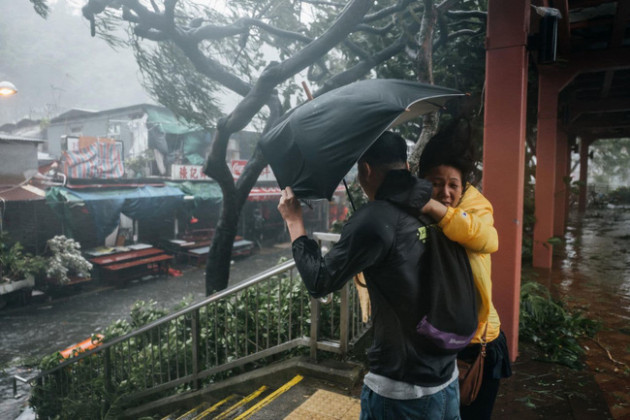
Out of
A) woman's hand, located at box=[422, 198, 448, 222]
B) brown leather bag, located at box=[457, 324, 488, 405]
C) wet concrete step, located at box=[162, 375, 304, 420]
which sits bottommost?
wet concrete step, located at box=[162, 375, 304, 420]

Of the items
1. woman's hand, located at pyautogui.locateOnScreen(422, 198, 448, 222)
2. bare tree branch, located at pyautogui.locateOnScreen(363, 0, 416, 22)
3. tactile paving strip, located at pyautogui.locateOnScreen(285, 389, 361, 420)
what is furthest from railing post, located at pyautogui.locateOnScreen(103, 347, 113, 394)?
bare tree branch, located at pyautogui.locateOnScreen(363, 0, 416, 22)

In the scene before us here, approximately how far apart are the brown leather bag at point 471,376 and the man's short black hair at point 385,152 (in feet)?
2.82

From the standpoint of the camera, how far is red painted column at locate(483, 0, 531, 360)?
3.33 metres

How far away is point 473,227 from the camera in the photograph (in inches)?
57.2

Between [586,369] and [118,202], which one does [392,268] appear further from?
[118,202]

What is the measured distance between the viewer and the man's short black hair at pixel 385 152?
149 centimetres

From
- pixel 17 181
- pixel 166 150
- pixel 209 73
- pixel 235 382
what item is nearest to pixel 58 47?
pixel 166 150

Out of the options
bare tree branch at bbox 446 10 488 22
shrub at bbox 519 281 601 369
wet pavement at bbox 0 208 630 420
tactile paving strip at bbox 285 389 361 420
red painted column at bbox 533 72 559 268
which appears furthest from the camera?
red painted column at bbox 533 72 559 268

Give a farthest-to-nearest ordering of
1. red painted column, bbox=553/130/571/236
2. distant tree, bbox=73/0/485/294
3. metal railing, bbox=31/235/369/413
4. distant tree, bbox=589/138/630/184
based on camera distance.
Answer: distant tree, bbox=589/138/630/184 < red painted column, bbox=553/130/571/236 < distant tree, bbox=73/0/485/294 < metal railing, bbox=31/235/369/413

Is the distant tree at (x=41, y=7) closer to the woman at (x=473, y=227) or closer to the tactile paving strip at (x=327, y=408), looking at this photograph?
the tactile paving strip at (x=327, y=408)

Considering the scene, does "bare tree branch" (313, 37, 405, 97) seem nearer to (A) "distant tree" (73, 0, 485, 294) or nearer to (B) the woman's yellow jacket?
(A) "distant tree" (73, 0, 485, 294)

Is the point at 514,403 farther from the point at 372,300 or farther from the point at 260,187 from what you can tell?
the point at 260,187

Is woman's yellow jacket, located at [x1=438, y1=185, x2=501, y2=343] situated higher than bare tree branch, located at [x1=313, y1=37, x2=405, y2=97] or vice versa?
bare tree branch, located at [x1=313, y1=37, x2=405, y2=97]

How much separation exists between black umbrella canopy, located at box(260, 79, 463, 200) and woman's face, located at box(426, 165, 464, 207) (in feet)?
1.05
